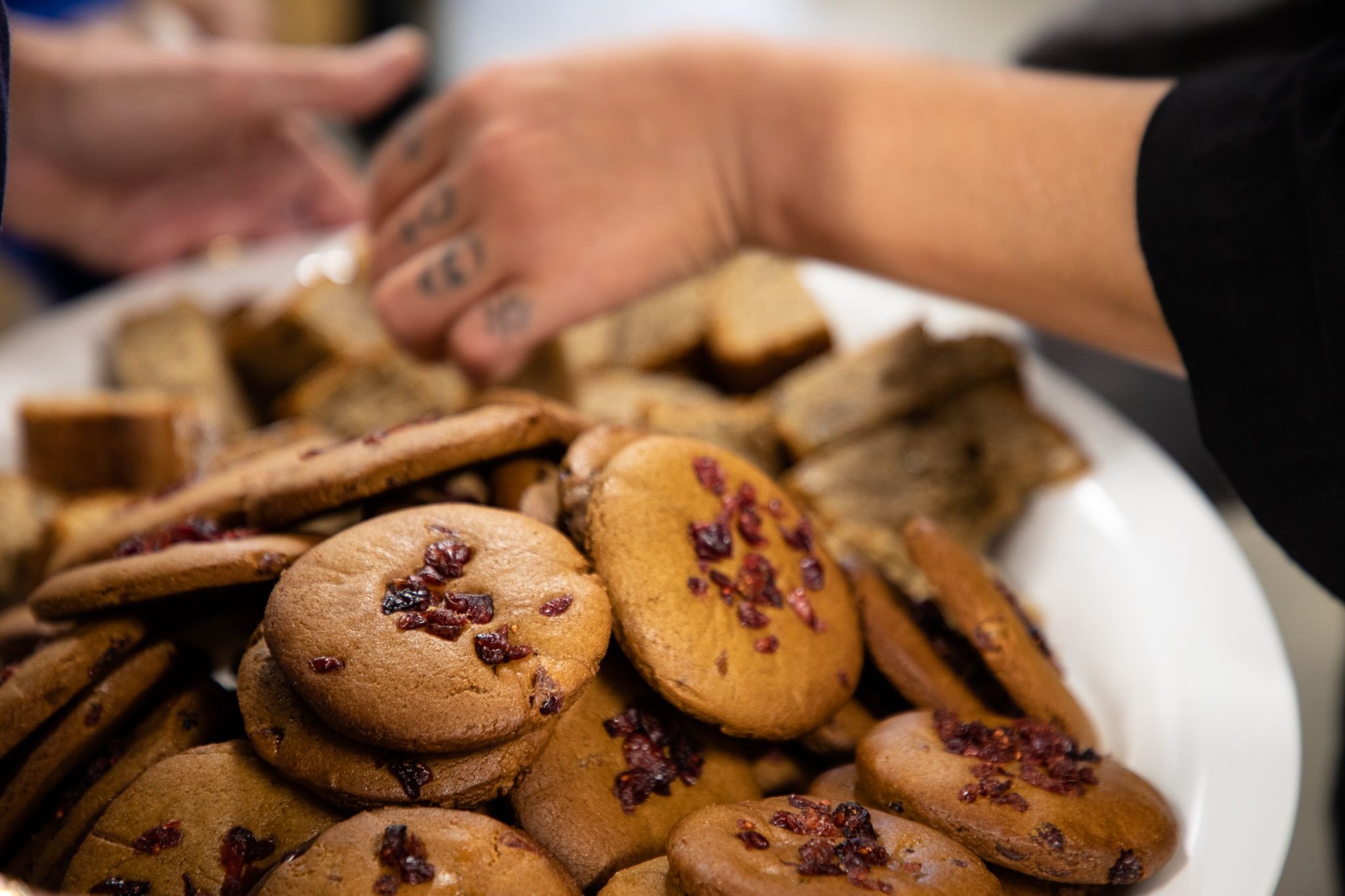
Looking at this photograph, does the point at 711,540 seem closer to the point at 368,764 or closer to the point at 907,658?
the point at 907,658

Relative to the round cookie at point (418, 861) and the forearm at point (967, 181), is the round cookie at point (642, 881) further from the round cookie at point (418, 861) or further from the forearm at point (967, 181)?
the forearm at point (967, 181)

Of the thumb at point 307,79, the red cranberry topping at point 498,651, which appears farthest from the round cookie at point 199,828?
the thumb at point 307,79

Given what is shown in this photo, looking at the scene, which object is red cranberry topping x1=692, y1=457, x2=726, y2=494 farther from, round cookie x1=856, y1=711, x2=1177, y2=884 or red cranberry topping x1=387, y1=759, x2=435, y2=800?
red cranberry topping x1=387, y1=759, x2=435, y2=800

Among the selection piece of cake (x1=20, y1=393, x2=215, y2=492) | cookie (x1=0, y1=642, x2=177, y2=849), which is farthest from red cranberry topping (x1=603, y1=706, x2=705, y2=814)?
piece of cake (x1=20, y1=393, x2=215, y2=492)

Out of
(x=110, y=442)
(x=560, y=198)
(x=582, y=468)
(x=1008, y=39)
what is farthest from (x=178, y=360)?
(x=1008, y=39)

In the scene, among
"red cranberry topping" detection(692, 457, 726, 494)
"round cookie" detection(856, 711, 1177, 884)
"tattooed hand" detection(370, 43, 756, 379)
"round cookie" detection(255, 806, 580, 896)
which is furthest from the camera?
"tattooed hand" detection(370, 43, 756, 379)

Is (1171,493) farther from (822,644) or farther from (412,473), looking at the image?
(412,473)
